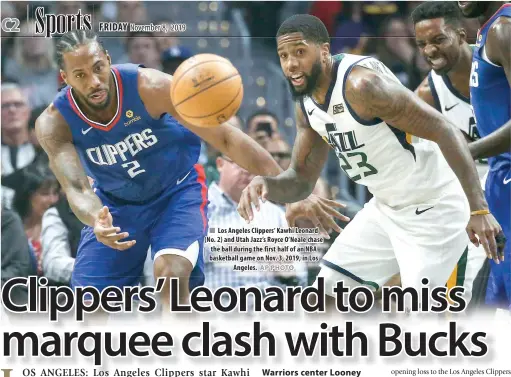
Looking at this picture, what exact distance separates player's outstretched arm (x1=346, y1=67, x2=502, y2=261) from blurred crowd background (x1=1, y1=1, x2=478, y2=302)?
2.62ft

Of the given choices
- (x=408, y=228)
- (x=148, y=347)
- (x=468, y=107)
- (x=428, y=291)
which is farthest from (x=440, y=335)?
(x=148, y=347)

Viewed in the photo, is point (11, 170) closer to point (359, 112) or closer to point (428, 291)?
point (359, 112)

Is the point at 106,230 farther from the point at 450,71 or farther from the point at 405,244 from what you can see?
the point at 450,71

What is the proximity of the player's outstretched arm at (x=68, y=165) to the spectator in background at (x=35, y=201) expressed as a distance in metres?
0.33

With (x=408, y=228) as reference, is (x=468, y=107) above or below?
above

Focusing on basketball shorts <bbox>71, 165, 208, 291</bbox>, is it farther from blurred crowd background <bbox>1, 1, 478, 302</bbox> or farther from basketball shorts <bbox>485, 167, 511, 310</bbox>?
basketball shorts <bbox>485, 167, 511, 310</bbox>

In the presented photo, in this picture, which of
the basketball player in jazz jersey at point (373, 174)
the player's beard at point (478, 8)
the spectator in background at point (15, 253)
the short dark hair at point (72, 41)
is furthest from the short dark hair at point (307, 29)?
Result: the spectator in background at point (15, 253)

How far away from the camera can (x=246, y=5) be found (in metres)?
5.02

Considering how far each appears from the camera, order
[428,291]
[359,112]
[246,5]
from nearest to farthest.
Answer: [359,112]
[428,291]
[246,5]

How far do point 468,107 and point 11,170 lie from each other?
2.98 m

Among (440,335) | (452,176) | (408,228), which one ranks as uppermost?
(452,176)

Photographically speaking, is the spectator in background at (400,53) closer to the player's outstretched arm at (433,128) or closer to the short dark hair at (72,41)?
the player's outstretched arm at (433,128)

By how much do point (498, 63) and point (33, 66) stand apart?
114 inches

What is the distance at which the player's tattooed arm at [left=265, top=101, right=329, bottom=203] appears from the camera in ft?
15.4
